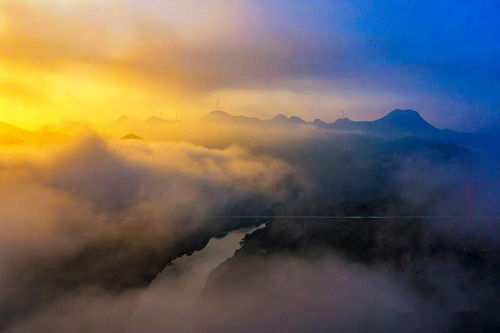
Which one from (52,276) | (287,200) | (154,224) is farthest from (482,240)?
(52,276)

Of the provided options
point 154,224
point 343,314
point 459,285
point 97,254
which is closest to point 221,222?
point 154,224

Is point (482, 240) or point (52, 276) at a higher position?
point (482, 240)

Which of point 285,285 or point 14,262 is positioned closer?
point 285,285

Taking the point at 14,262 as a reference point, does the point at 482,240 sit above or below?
above

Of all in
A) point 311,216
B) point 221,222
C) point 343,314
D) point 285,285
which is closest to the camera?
point 343,314

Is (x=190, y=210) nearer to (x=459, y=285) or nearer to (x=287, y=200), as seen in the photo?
(x=287, y=200)

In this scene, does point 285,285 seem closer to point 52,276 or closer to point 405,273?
point 405,273

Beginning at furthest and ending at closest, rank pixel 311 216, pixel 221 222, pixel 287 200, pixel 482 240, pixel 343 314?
1. pixel 287 200
2. pixel 221 222
3. pixel 311 216
4. pixel 482 240
5. pixel 343 314

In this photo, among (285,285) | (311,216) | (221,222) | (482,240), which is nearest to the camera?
(285,285)

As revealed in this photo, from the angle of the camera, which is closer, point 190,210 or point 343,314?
point 343,314
